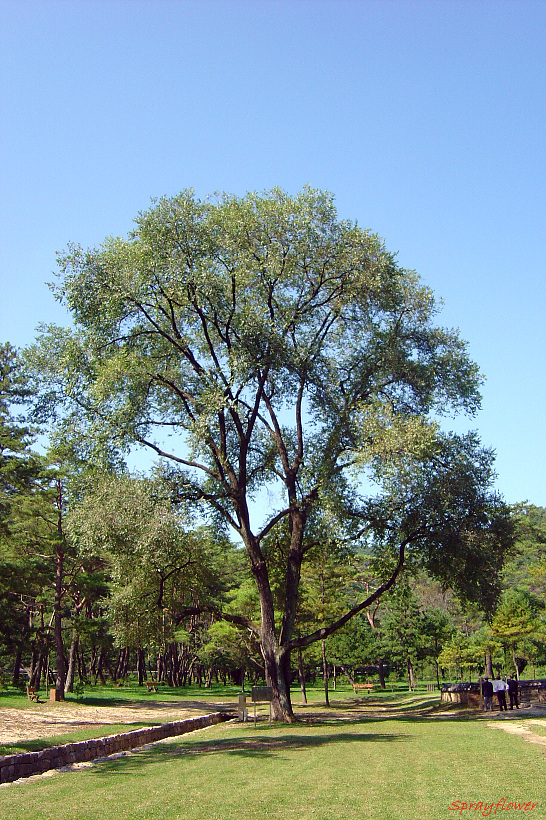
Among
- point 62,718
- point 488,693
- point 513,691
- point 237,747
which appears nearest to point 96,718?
point 62,718

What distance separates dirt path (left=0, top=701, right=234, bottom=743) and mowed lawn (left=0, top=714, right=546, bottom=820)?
4532mm

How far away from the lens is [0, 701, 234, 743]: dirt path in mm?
18750

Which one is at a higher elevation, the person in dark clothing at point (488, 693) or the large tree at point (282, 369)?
the large tree at point (282, 369)

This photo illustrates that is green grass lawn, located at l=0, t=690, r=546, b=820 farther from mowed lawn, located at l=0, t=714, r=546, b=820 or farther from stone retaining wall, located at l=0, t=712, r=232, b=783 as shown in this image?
stone retaining wall, located at l=0, t=712, r=232, b=783

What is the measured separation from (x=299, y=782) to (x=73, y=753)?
17.8 ft

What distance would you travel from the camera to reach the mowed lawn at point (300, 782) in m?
8.08

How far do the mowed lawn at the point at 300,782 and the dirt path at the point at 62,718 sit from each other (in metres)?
4.53

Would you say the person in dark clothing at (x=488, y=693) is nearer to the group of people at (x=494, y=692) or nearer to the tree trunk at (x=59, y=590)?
the group of people at (x=494, y=692)

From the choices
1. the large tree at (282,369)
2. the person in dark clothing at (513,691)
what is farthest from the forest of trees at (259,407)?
the person in dark clothing at (513,691)

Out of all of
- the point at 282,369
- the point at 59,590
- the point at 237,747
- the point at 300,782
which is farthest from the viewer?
the point at 59,590

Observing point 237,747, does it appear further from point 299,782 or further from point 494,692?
point 494,692

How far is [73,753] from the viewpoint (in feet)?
43.7

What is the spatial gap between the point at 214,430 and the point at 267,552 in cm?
604

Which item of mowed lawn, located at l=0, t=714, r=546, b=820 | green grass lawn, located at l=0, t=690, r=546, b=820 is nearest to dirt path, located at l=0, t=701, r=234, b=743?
green grass lawn, located at l=0, t=690, r=546, b=820
